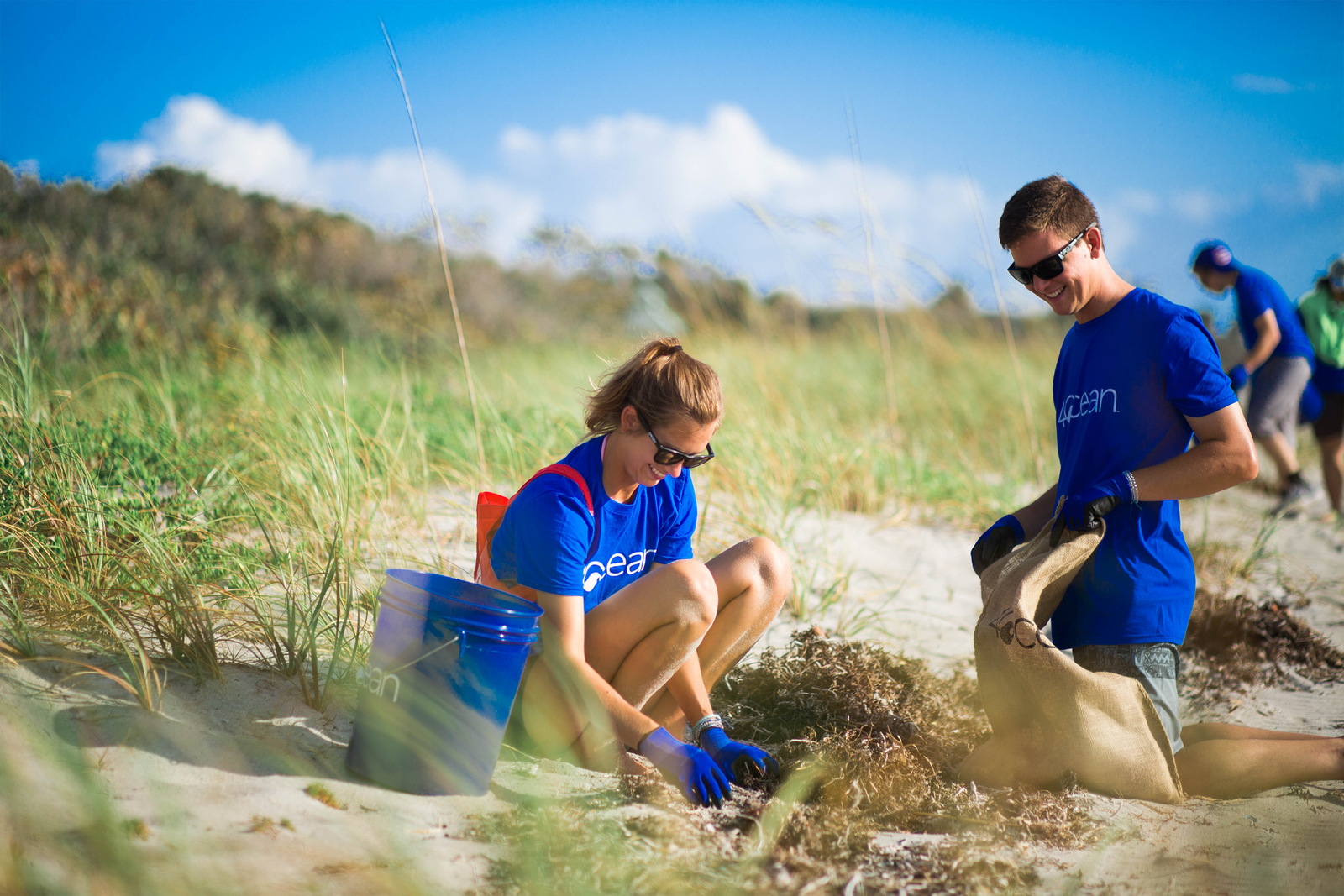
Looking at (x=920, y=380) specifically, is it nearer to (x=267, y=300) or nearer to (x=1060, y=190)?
(x=1060, y=190)

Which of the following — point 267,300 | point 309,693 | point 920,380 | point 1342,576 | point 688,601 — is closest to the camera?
point 688,601

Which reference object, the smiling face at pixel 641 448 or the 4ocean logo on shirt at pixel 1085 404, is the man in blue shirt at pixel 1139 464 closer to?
the 4ocean logo on shirt at pixel 1085 404

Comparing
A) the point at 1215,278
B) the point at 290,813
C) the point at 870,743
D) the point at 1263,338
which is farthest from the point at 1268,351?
the point at 290,813

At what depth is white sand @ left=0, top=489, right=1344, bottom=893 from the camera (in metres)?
1.62

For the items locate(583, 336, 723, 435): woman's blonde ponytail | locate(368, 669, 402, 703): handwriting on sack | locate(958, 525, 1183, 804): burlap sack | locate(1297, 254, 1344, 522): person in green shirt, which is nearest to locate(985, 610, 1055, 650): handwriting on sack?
locate(958, 525, 1183, 804): burlap sack

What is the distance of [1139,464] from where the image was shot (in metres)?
2.26

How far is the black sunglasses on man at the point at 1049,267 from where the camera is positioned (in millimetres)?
2277

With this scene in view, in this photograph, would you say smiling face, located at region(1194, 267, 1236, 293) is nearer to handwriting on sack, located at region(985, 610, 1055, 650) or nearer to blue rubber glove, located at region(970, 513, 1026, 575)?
blue rubber glove, located at region(970, 513, 1026, 575)

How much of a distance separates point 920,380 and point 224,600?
6.33 m

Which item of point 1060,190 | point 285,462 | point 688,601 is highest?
point 1060,190

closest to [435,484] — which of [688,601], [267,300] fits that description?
[688,601]

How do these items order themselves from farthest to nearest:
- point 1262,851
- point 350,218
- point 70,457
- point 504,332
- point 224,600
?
point 350,218
point 504,332
point 70,457
point 224,600
point 1262,851

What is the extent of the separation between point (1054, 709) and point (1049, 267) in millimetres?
1186

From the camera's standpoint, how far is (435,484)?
413 centimetres
